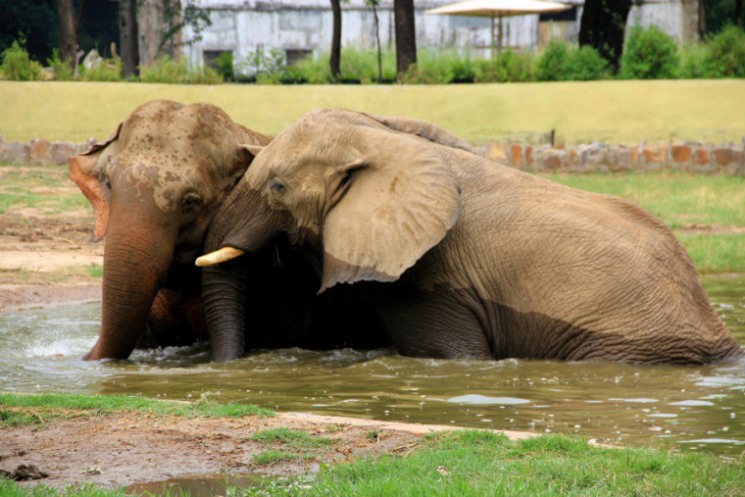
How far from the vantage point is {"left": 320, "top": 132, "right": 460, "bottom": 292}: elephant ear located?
8.67 metres

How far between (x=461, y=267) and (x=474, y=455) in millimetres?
3437

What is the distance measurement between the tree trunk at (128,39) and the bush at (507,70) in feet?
31.0

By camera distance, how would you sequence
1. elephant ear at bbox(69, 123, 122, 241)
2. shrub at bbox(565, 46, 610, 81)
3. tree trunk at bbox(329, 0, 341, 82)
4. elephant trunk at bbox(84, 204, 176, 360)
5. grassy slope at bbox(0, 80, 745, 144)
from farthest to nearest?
1. tree trunk at bbox(329, 0, 341, 82)
2. shrub at bbox(565, 46, 610, 81)
3. grassy slope at bbox(0, 80, 745, 144)
4. elephant ear at bbox(69, 123, 122, 241)
5. elephant trunk at bbox(84, 204, 176, 360)

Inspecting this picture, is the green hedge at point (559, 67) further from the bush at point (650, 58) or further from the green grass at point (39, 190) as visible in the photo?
the green grass at point (39, 190)

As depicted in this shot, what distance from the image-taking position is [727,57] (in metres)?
24.9

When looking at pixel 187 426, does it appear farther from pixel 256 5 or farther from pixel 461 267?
pixel 256 5

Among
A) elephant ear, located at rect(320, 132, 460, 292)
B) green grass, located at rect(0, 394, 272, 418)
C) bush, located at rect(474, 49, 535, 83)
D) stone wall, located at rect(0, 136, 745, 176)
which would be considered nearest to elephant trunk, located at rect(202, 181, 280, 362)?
elephant ear, located at rect(320, 132, 460, 292)

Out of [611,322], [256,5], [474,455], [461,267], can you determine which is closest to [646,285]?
[611,322]

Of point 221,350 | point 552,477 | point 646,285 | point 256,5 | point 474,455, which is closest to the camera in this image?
point 552,477

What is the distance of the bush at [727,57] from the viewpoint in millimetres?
24875

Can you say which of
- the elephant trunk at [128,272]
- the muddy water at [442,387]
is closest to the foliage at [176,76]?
the muddy water at [442,387]

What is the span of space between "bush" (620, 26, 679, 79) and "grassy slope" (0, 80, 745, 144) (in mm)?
2412

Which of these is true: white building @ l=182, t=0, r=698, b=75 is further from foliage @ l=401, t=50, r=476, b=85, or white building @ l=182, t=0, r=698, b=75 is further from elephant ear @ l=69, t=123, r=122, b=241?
elephant ear @ l=69, t=123, r=122, b=241

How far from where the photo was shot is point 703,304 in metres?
9.01
